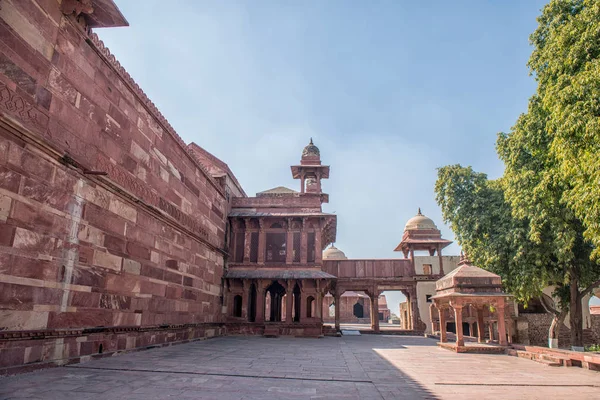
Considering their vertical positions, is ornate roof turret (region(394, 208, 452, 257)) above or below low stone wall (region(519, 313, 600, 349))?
above

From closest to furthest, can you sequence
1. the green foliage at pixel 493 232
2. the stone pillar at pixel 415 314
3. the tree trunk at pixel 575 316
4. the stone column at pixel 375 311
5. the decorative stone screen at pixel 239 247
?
the green foliage at pixel 493 232, the tree trunk at pixel 575 316, the decorative stone screen at pixel 239 247, the stone column at pixel 375 311, the stone pillar at pixel 415 314

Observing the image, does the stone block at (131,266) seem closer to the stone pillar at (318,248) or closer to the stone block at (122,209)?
the stone block at (122,209)

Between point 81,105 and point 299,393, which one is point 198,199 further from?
point 299,393

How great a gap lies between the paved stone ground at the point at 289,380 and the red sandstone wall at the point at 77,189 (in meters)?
1.10

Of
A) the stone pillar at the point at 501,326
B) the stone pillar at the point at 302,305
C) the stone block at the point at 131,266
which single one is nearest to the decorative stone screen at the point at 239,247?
the stone pillar at the point at 302,305

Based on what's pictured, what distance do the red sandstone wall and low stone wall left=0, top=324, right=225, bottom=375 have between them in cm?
10

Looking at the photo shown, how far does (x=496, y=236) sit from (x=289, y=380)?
12.4 m

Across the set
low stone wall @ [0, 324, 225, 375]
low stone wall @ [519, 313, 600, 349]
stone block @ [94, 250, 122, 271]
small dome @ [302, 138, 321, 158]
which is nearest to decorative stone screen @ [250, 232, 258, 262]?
small dome @ [302, 138, 321, 158]

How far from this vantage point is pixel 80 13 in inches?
277

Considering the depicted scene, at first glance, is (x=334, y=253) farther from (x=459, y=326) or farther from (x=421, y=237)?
(x=459, y=326)

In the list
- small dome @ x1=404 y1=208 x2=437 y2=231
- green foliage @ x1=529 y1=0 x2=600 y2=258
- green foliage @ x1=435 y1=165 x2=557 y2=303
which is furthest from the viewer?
small dome @ x1=404 y1=208 x2=437 y2=231

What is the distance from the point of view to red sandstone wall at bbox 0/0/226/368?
549 centimetres

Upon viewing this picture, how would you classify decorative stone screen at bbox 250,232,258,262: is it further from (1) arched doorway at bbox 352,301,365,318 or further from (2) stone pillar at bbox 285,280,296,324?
(1) arched doorway at bbox 352,301,365,318

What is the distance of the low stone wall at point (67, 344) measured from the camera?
5323 mm
